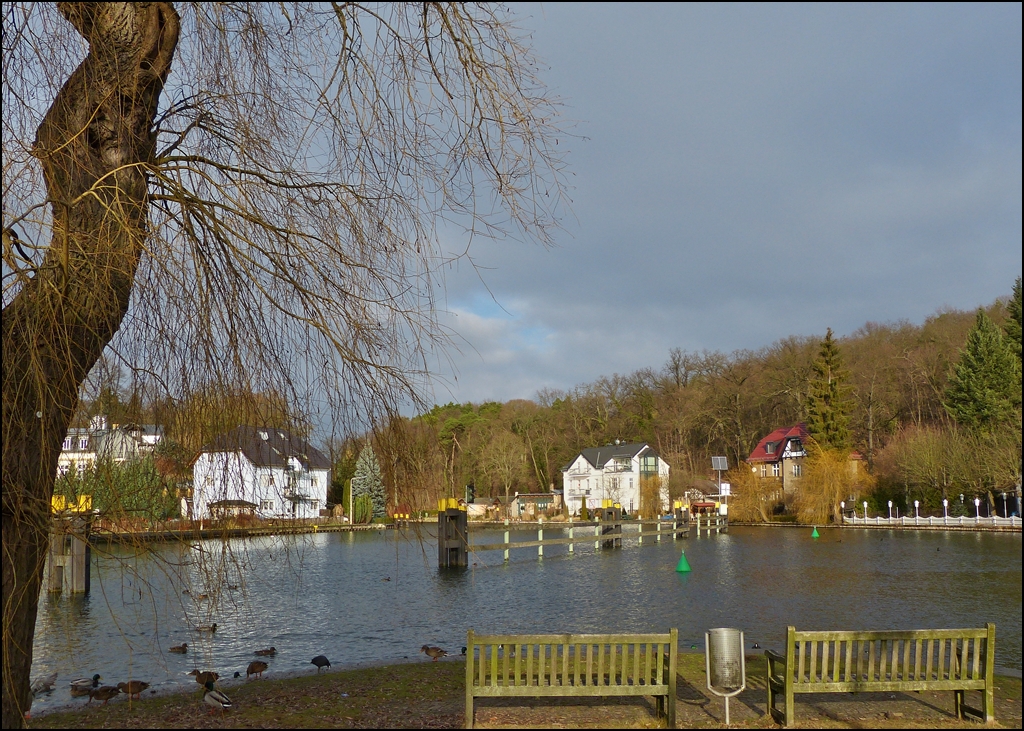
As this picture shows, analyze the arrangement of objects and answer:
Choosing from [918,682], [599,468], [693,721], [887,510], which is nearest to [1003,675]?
[918,682]

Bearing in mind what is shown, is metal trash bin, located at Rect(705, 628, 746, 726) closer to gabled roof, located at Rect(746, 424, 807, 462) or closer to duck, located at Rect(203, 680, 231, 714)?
duck, located at Rect(203, 680, 231, 714)

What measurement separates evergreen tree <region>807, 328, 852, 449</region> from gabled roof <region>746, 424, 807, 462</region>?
652 cm

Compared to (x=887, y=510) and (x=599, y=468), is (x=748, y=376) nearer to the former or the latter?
(x=599, y=468)

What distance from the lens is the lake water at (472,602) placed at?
11.2 meters

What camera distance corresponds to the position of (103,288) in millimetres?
3949

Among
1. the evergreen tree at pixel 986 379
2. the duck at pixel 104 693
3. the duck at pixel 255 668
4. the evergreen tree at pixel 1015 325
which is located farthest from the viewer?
the evergreen tree at pixel 986 379

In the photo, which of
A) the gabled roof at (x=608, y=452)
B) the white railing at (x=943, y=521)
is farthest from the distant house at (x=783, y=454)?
the white railing at (x=943, y=521)

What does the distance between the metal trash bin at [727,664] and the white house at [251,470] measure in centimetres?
394

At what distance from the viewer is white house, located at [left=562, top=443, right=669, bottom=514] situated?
6844cm

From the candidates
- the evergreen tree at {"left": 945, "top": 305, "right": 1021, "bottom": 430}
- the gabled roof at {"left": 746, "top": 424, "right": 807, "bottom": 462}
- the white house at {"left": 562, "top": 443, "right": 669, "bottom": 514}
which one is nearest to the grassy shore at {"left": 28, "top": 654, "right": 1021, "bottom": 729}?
the evergreen tree at {"left": 945, "top": 305, "right": 1021, "bottom": 430}

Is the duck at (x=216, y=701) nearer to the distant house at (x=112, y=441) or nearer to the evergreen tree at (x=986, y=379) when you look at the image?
the distant house at (x=112, y=441)

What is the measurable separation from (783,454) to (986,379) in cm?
2271

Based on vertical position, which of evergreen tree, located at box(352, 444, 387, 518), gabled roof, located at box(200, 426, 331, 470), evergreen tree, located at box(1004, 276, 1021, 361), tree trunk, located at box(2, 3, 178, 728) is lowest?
evergreen tree, located at box(352, 444, 387, 518)

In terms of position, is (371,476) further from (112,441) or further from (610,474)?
(610,474)
